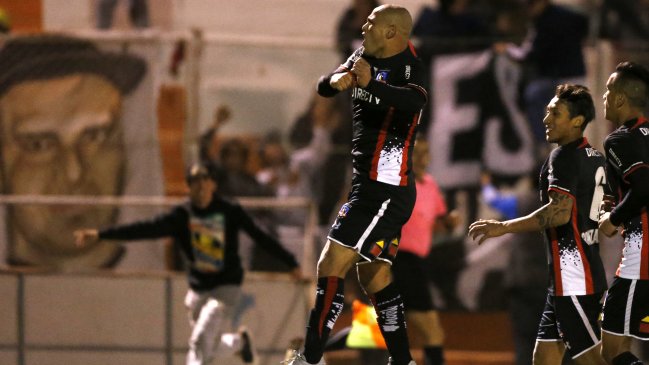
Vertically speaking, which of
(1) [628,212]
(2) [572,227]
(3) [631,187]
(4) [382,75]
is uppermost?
(4) [382,75]

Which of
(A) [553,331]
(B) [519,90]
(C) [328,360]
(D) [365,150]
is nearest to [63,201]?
(C) [328,360]

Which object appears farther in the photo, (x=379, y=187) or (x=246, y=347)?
(x=246, y=347)

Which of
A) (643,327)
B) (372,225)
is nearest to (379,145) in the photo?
(372,225)

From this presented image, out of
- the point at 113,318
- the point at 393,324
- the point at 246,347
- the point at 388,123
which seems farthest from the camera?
the point at 113,318

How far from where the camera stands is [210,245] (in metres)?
9.95

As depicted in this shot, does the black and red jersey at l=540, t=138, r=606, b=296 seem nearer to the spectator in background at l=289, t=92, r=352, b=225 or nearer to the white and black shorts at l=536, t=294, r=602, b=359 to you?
the white and black shorts at l=536, t=294, r=602, b=359

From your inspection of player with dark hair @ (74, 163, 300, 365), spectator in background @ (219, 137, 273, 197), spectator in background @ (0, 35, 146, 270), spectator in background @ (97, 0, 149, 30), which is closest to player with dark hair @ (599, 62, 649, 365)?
player with dark hair @ (74, 163, 300, 365)

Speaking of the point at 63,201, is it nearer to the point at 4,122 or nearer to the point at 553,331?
the point at 4,122

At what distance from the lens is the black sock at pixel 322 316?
6809 mm

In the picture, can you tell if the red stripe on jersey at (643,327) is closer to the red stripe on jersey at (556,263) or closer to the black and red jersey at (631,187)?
the black and red jersey at (631,187)

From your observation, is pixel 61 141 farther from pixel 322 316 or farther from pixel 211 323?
pixel 322 316

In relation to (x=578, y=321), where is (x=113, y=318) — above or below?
below

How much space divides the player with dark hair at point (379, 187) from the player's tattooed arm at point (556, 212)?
83cm

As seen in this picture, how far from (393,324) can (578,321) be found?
3.47 ft
